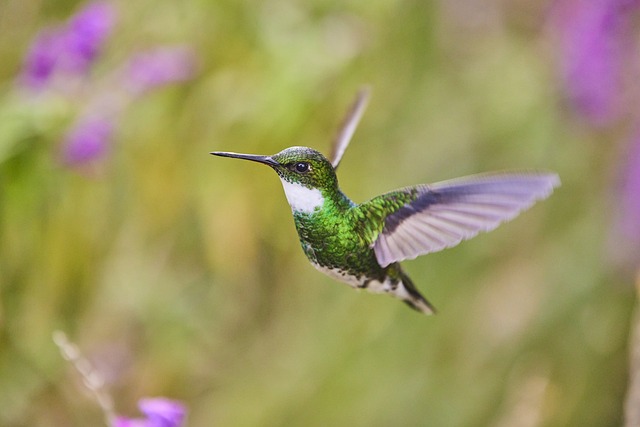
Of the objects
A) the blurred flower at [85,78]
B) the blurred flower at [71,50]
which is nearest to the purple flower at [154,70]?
the blurred flower at [85,78]

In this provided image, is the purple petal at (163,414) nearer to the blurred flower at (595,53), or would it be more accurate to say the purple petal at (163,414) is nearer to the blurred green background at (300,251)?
the blurred green background at (300,251)

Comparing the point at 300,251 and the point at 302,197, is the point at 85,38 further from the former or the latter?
the point at 300,251

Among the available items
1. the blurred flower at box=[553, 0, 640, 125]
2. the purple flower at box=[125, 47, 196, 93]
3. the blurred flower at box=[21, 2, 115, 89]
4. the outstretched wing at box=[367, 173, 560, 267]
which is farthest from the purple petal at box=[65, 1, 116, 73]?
the blurred flower at box=[553, 0, 640, 125]

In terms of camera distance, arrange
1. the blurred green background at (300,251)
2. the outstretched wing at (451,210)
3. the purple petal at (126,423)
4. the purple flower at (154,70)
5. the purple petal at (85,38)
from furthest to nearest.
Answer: the blurred green background at (300,251)
the purple flower at (154,70)
the purple petal at (85,38)
the purple petal at (126,423)
the outstretched wing at (451,210)

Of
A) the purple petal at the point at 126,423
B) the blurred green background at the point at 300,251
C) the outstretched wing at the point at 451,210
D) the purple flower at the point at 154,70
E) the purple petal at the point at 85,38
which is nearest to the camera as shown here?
the outstretched wing at the point at 451,210

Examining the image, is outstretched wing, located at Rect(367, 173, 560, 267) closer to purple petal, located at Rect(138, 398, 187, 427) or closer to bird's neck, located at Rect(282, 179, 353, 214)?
bird's neck, located at Rect(282, 179, 353, 214)

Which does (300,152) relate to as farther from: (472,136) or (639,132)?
(472,136)

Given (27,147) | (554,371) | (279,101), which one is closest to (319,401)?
(554,371)
